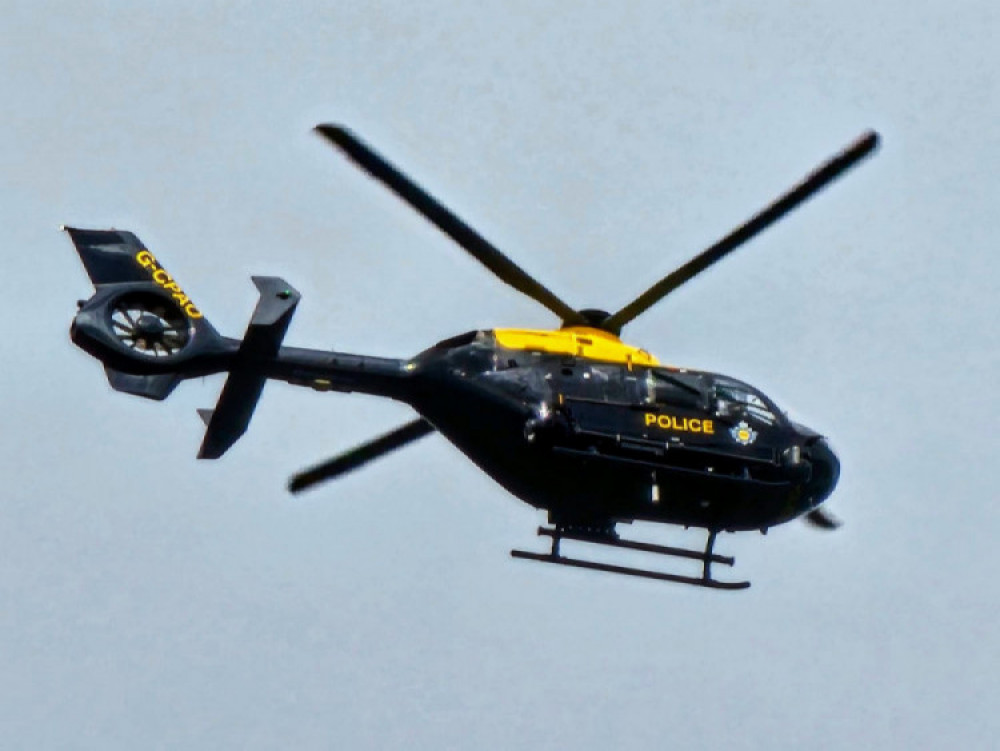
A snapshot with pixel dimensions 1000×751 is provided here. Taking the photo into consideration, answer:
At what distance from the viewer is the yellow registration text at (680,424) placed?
28.3m

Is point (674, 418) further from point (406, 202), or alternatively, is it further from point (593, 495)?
point (406, 202)

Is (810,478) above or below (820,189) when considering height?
below

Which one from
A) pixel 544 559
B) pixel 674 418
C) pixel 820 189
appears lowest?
pixel 544 559

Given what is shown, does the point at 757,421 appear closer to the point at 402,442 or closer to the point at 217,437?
the point at 402,442

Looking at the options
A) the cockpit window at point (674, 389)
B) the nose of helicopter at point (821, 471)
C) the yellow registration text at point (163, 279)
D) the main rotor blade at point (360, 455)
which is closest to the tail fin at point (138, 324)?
the yellow registration text at point (163, 279)

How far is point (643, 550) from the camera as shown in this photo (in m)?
28.3

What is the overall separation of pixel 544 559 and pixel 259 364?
394 centimetres

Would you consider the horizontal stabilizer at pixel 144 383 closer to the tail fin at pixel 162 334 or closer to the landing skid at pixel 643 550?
the tail fin at pixel 162 334

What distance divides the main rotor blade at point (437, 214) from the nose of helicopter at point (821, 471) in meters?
3.58

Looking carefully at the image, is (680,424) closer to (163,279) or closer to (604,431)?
(604,431)

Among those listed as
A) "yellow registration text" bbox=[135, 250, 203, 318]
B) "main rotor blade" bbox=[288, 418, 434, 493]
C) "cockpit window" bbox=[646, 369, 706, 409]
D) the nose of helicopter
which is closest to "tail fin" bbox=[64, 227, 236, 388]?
"yellow registration text" bbox=[135, 250, 203, 318]

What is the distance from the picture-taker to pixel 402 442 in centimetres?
2980

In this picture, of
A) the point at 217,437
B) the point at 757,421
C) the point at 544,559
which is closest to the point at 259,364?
the point at 217,437

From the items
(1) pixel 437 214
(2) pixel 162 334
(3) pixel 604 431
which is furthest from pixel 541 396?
(2) pixel 162 334
